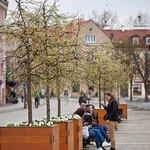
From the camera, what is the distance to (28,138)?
1255 cm

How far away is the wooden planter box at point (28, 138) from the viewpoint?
12469 millimetres

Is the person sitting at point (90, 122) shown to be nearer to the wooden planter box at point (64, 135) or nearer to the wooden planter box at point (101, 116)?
the wooden planter box at point (64, 135)

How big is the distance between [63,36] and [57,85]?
114 inches

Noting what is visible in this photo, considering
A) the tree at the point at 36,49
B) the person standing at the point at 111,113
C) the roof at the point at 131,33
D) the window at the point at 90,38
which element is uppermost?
the roof at the point at 131,33

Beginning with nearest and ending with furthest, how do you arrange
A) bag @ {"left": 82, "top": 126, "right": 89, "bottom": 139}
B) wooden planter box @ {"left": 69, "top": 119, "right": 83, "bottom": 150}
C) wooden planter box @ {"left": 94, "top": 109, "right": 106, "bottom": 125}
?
wooden planter box @ {"left": 69, "top": 119, "right": 83, "bottom": 150}, bag @ {"left": 82, "top": 126, "right": 89, "bottom": 139}, wooden planter box @ {"left": 94, "top": 109, "right": 106, "bottom": 125}

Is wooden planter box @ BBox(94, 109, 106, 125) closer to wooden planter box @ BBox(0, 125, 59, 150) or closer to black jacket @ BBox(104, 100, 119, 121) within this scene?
black jacket @ BBox(104, 100, 119, 121)

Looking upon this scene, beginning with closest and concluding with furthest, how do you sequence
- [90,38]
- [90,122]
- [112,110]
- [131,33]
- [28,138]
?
[28,138], [112,110], [90,122], [90,38], [131,33]

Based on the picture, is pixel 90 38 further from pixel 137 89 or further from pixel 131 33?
pixel 137 89

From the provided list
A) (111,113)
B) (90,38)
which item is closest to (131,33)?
(90,38)

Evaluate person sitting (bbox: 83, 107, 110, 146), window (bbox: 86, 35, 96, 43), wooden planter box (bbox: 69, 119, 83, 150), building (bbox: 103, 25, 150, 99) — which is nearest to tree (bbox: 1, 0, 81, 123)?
wooden planter box (bbox: 69, 119, 83, 150)

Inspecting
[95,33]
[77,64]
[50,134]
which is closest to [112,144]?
[77,64]

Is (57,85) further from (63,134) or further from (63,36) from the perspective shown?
(63,36)

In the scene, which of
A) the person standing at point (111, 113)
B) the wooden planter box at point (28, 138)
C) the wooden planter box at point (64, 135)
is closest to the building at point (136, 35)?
the person standing at point (111, 113)

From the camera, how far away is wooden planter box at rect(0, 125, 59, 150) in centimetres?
1247
